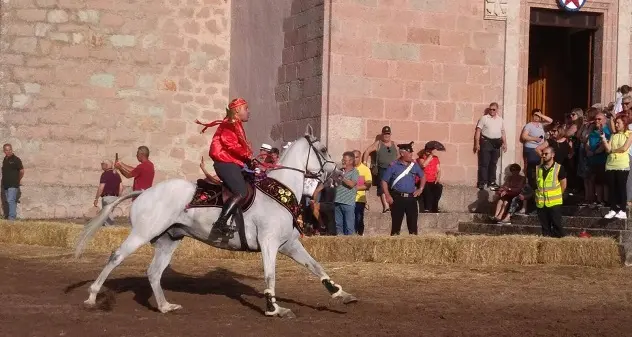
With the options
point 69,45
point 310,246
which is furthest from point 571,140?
point 69,45

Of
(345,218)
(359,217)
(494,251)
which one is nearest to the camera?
(494,251)

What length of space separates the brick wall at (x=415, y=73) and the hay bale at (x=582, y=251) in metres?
6.24

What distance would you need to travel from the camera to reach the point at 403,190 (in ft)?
62.6

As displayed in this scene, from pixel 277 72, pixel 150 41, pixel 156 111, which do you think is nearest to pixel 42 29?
pixel 150 41

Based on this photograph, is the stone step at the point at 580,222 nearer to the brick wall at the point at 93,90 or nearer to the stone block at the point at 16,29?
the brick wall at the point at 93,90

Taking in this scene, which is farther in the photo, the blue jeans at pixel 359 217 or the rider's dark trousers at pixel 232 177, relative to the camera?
the blue jeans at pixel 359 217

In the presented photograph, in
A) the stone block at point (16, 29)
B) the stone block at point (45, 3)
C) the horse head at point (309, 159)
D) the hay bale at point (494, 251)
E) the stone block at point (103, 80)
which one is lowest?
the hay bale at point (494, 251)

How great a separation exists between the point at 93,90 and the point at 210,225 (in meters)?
13.8

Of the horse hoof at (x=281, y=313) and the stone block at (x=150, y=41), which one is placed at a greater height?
the stone block at (x=150, y=41)

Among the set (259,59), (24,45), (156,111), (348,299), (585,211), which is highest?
(24,45)

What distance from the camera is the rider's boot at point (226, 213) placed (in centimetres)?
1188

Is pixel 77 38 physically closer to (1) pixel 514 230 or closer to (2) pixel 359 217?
(2) pixel 359 217

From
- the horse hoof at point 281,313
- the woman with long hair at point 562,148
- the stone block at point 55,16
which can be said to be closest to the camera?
the horse hoof at point 281,313

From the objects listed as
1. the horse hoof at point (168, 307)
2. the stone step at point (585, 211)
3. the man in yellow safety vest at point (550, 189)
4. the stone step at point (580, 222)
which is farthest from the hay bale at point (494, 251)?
the horse hoof at point (168, 307)
